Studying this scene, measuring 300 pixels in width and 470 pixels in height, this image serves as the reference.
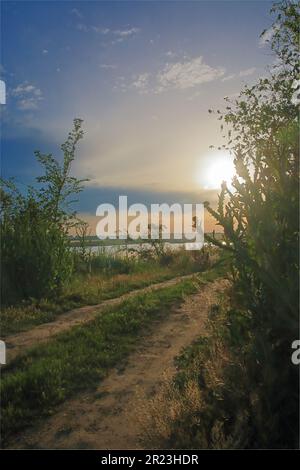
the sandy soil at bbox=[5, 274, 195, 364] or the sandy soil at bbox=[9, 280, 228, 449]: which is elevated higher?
the sandy soil at bbox=[5, 274, 195, 364]

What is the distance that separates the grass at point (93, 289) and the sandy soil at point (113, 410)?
3647 mm

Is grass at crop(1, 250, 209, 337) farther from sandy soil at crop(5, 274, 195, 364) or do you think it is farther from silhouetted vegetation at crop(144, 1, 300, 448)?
silhouetted vegetation at crop(144, 1, 300, 448)

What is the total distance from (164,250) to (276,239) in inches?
993

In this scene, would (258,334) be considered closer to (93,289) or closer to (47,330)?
(47,330)

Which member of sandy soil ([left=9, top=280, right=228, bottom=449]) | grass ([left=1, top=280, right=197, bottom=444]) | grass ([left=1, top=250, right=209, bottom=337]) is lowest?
sandy soil ([left=9, top=280, right=228, bottom=449])

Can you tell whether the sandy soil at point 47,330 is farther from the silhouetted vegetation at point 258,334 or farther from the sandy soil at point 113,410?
the silhouetted vegetation at point 258,334

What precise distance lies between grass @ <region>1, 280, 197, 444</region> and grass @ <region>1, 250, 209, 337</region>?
1.70 meters

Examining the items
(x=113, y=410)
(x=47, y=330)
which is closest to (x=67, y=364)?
(x=113, y=410)

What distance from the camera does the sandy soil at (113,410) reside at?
543 centimetres

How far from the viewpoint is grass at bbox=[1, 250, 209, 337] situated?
11.4 m

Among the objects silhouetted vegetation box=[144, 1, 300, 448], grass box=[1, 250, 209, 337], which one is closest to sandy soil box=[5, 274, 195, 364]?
grass box=[1, 250, 209, 337]

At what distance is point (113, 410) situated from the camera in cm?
627

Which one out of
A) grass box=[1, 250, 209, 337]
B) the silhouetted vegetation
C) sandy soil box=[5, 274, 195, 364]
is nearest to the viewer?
the silhouetted vegetation

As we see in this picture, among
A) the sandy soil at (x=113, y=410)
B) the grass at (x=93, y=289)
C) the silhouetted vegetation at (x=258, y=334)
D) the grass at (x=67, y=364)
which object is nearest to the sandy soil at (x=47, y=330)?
the grass at (x=93, y=289)
